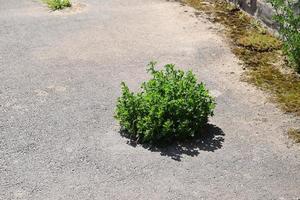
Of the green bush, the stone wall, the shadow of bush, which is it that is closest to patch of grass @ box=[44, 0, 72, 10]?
the stone wall

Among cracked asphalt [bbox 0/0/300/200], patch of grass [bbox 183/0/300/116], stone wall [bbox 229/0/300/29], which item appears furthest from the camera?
stone wall [bbox 229/0/300/29]

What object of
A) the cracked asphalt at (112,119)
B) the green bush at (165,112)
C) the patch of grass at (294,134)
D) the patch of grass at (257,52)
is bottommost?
A: the cracked asphalt at (112,119)

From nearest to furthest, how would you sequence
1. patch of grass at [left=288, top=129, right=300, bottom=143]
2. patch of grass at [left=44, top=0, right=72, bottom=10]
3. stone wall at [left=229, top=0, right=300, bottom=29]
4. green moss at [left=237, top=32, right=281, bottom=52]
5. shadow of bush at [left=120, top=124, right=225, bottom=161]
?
1. shadow of bush at [left=120, top=124, right=225, bottom=161]
2. patch of grass at [left=288, top=129, right=300, bottom=143]
3. green moss at [left=237, top=32, right=281, bottom=52]
4. stone wall at [left=229, top=0, right=300, bottom=29]
5. patch of grass at [left=44, top=0, right=72, bottom=10]

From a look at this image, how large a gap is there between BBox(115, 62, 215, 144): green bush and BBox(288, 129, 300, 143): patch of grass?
3.30 ft

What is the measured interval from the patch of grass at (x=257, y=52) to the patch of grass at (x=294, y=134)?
45cm

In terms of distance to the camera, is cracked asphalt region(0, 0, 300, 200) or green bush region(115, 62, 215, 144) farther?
green bush region(115, 62, 215, 144)

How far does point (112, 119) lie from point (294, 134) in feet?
7.43

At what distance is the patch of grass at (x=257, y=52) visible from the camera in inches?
283

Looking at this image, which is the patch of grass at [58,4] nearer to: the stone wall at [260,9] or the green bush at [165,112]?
the stone wall at [260,9]

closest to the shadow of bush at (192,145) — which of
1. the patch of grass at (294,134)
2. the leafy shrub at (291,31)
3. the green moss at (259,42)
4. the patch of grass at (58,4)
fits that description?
the patch of grass at (294,134)

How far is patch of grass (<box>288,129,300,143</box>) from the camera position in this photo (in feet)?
20.0

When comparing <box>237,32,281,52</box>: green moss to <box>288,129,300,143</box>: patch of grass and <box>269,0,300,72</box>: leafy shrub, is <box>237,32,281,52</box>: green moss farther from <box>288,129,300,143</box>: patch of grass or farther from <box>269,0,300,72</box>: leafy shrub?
<box>288,129,300,143</box>: patch of grass

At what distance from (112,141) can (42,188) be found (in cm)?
112

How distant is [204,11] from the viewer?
400 inches
